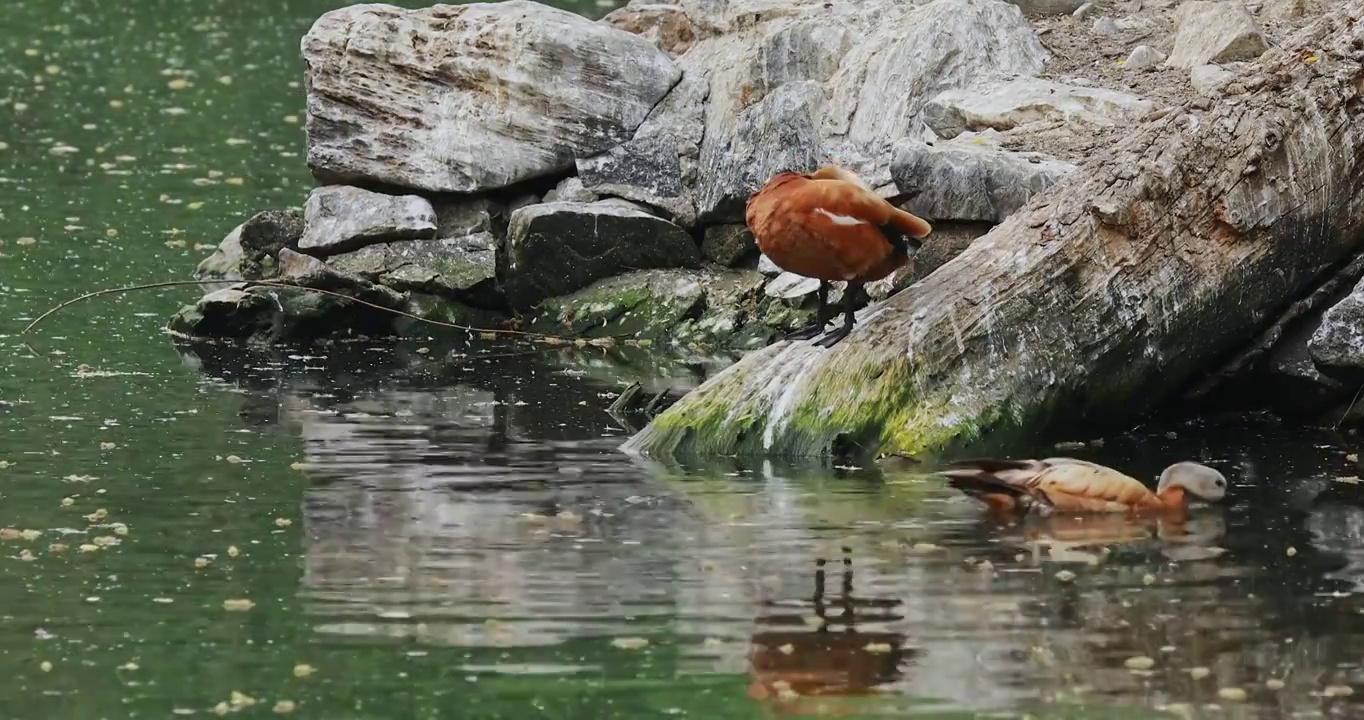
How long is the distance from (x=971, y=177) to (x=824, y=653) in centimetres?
606

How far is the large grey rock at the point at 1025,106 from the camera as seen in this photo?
1339 cm

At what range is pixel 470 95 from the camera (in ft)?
49.5

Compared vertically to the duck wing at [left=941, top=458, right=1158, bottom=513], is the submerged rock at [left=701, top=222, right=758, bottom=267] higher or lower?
higher

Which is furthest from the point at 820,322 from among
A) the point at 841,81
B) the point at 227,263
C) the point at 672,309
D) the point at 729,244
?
the point at 227,263

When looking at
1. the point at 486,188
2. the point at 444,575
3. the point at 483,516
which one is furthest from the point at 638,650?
the point at 486,188

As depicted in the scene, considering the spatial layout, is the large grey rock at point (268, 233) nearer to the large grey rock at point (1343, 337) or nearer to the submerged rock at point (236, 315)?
Answer: the submerged rock at point (236, 315)

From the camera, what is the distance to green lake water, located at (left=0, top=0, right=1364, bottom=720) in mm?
6773

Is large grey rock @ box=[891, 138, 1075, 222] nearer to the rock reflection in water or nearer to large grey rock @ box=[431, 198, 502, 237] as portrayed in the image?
the rock reflection in water

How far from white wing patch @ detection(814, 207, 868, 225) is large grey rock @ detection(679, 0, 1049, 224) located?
3.88 m

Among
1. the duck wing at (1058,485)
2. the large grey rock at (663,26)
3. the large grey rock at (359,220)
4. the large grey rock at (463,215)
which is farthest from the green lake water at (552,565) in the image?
the large grey rock at (663,26)

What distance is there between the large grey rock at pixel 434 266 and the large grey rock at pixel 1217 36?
474 cm

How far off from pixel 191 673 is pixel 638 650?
1426mm

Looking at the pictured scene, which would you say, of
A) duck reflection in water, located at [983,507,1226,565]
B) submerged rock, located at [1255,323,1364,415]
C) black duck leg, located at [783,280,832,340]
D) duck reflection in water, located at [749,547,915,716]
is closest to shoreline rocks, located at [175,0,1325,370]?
submerged rock, located at [1255,323,1364,415]

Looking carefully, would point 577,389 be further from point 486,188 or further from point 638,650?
point 638,650
